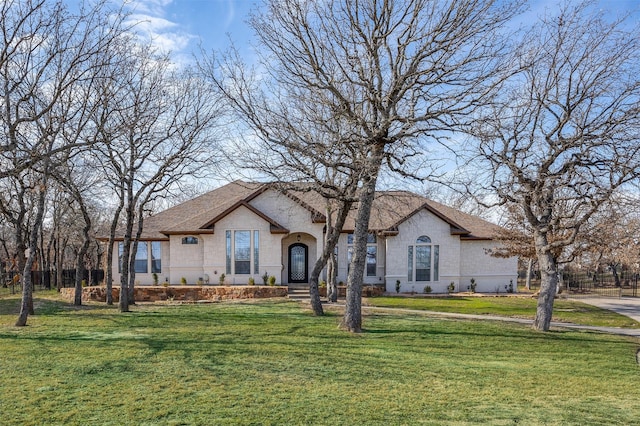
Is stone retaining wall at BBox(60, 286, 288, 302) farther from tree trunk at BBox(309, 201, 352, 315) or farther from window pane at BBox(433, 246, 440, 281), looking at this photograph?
window pane at BBox(433, 246, 440, 281)

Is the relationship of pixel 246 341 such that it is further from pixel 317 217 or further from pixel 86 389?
pixel 317 217

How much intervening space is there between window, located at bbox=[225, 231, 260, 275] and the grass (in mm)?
6560

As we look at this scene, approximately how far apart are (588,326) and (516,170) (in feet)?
22.0

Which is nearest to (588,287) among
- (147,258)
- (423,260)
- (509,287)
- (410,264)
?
(509,287)

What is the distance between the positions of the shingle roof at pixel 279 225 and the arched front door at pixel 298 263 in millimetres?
2219

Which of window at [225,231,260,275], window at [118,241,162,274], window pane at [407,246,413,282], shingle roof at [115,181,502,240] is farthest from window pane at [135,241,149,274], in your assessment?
window pane at [407,246,413,282]

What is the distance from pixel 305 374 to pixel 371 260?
20.7 metres

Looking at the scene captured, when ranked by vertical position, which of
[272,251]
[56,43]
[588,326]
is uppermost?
[56,43]

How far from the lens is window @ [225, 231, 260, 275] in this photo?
27297mm

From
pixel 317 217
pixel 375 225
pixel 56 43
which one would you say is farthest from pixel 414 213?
pixel 56 43

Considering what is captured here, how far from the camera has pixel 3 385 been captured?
754 centimetres

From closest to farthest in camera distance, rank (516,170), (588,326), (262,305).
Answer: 1. (516,170)
2. (588,326)
3. (262,305)

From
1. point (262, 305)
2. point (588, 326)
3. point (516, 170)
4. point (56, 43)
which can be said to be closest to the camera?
point (56, 43)

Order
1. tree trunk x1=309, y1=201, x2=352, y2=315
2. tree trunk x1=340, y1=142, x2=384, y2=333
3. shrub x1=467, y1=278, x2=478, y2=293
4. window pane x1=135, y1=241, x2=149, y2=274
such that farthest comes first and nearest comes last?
shrub x1=467, y1=278, x2=478, y2=293 → window pane x1=135, y1=241, x2=149, y2=274 → tree trunk x1=309, y1=201, x2=352, y2=315 → tree trunk x1=340, y1=142, x2=384, y2=333
